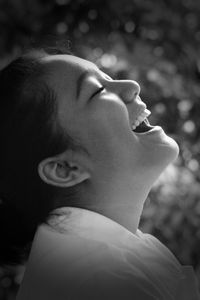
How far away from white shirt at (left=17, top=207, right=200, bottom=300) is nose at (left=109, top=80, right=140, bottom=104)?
0.18 m

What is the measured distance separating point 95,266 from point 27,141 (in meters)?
0.21

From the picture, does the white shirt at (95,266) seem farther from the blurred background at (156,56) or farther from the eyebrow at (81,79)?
the blurred background at (156,56)

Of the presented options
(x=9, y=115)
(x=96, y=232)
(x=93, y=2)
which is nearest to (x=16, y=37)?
(x=93, y=2)

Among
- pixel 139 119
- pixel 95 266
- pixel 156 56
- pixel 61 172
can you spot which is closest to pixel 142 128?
pixel 139 119

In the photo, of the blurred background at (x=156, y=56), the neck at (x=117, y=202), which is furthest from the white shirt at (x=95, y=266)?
the blurred background at (x=156, y=56)

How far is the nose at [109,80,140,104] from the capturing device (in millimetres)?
890

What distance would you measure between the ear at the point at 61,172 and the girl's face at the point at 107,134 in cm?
2

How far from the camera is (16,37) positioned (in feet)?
6.09

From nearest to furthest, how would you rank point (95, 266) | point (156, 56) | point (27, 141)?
point (95, 266) < point (27, 141) < point (156, 56)

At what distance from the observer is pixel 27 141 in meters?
0.85

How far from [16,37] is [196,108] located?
0.62 metres

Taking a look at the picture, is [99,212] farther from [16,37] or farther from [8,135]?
[16,37]

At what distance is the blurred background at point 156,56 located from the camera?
1852 millimetres

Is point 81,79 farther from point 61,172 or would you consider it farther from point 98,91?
point 61,172
